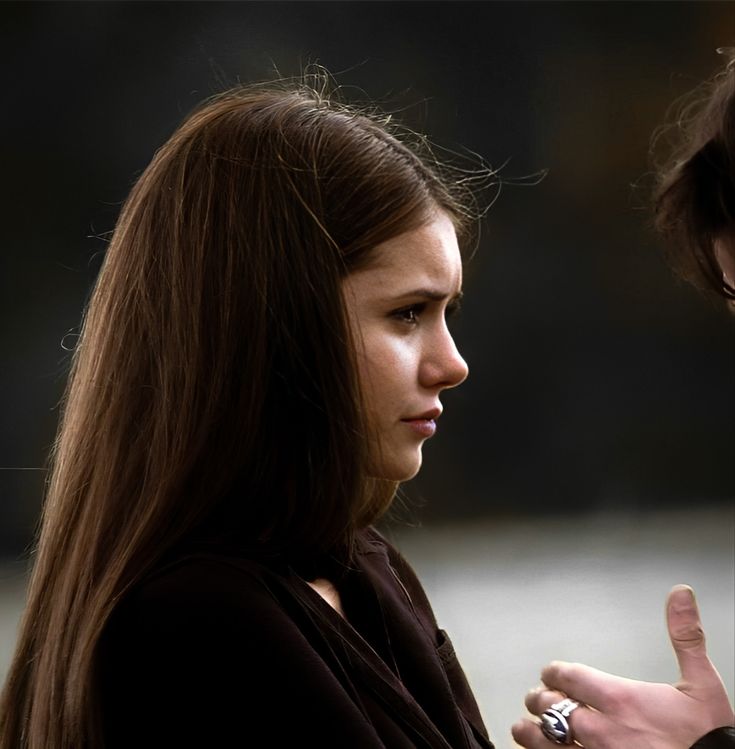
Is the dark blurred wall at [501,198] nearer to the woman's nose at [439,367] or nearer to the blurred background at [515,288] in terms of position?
the blurred background at [515,288]

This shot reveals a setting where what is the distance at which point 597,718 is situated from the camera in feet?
4.27

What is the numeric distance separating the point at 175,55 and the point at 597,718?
127 inches

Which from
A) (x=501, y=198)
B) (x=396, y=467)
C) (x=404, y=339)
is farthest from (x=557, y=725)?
(x=501, y=198)

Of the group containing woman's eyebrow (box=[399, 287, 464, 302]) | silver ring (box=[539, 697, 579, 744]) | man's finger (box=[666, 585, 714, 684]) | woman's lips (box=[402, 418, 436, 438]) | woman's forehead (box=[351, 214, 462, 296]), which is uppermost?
woman's forehead (box=[351, 214, 462, 296])

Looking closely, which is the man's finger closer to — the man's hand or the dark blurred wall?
the man's hand

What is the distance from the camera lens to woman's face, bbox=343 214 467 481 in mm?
1255

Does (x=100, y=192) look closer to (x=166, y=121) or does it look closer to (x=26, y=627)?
(x=166, y=121)

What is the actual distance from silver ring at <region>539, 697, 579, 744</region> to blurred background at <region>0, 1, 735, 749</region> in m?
2.19

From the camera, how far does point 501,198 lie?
196 inches

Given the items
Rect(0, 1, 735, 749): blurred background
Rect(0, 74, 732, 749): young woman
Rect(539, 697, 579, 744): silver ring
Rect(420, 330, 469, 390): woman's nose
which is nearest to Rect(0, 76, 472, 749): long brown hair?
Rect(0, 74, 732, 749): young woman

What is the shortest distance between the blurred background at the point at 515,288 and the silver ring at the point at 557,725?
7.20 ft

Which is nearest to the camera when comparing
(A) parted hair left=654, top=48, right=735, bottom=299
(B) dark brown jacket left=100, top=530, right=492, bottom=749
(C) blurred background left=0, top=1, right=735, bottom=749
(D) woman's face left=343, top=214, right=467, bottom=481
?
(B) dark brown jacket left=100, top=530, right=492, bottom=749

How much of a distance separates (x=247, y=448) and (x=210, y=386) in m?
0.07

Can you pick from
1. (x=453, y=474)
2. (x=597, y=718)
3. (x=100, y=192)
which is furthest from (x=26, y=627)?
(x=453, y=474)
